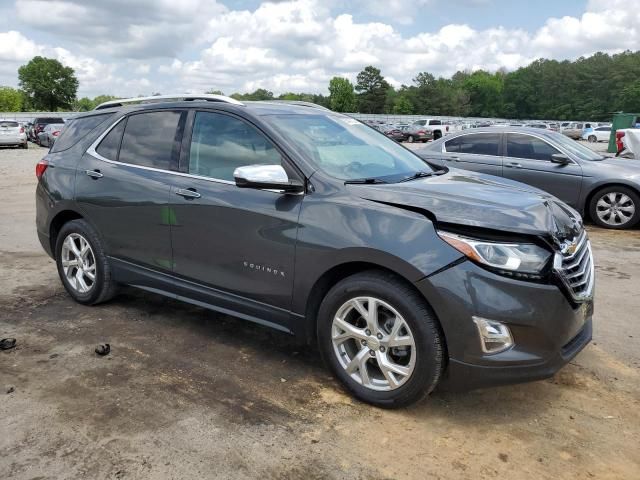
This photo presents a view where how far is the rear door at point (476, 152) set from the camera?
9.31 meters

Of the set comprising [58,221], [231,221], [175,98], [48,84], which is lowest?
[58,221]

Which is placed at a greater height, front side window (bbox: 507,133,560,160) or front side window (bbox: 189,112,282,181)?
front side window (bbox: 189,112,282,181)

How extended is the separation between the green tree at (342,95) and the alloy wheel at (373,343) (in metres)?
118

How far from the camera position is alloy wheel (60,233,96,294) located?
15.9 ft

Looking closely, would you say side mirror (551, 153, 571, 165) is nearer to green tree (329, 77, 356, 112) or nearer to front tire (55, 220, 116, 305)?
front tire (55, 220, 116, 305)

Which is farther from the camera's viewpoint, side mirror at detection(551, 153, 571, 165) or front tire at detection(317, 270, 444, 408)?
side mirror at detection(551, 153, 571, 165)

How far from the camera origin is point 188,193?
3.95 m

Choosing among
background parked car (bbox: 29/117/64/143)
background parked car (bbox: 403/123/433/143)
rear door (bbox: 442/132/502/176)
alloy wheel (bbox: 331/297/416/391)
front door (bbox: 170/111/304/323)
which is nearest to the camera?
alloy wheel (bbox: 331/297/416/391)

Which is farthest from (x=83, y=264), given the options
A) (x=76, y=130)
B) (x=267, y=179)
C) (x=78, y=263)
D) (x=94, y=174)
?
(x=267, y=179)

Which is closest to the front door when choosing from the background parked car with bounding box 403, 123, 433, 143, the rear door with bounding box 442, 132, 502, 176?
the rear door with bounding box 442, 132, 502, 176

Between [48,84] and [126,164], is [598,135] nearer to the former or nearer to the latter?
[126,164]

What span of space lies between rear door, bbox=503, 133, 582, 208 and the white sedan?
40625 mm

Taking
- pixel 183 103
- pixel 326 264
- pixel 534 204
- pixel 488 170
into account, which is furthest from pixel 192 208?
pixel 488 170

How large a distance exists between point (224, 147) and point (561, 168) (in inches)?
259
